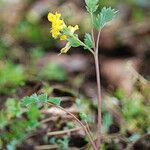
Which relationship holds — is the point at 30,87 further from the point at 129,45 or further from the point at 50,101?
the point at 129,45

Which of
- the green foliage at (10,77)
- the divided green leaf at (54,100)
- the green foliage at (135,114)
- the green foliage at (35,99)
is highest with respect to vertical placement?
the green foliage at (35,99)

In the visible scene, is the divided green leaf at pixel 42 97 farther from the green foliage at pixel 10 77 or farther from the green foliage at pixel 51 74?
the green foliage at pixel 51 74

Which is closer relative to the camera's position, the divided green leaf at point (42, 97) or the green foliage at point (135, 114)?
the divided green leaf at point (42, 97)

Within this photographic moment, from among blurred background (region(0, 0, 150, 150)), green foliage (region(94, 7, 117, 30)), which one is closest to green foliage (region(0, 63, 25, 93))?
blurred background (region(0, 0, 150, 150))

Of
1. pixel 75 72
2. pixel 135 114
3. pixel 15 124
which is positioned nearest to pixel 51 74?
pixel 75 72

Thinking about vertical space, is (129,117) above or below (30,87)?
below

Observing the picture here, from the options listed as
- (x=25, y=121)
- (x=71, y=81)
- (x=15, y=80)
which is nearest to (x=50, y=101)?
(x=25, y=121)

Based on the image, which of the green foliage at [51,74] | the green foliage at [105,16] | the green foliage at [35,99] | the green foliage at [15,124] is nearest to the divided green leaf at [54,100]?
the green foliage at [35,99]

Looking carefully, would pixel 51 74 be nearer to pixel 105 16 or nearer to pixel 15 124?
pixel 15 124
